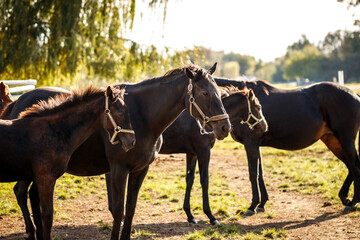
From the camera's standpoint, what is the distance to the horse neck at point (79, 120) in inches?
181

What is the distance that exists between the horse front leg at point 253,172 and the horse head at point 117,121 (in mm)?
3515

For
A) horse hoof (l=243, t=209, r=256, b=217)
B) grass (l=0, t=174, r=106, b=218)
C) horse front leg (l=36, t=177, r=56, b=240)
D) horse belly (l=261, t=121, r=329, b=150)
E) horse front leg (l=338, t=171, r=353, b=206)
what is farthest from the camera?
horse belly (l=261, t=121, r=329, b=150)

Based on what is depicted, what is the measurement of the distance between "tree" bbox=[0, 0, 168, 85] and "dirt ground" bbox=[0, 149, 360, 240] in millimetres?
6983

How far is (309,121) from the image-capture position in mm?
7863

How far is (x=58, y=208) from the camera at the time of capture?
7.27 metres

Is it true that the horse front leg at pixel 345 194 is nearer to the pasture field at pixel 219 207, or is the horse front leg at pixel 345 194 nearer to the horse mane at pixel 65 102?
the pasture field at pixel 219 207

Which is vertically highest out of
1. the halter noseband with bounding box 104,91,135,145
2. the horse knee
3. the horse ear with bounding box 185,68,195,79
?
the horse ear with bounding box 185,68,195,79

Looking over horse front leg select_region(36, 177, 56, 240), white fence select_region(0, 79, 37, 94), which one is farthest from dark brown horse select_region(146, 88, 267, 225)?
white fence select_region(0, 79, 37, 94)

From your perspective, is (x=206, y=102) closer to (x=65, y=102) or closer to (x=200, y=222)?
(x=65, y=102)

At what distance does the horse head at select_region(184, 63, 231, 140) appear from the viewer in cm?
475

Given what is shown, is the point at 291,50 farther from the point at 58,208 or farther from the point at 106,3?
the point at 58,208

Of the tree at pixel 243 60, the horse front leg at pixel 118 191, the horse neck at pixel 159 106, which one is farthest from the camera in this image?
the tree at pixel 243 60

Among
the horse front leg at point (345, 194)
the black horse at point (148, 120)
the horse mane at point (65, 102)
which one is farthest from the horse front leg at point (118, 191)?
the horse front leg at point (345, 194)

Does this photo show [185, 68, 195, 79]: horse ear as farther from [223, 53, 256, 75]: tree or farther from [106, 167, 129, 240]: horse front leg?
[223, 53, 256, 75]: tree
